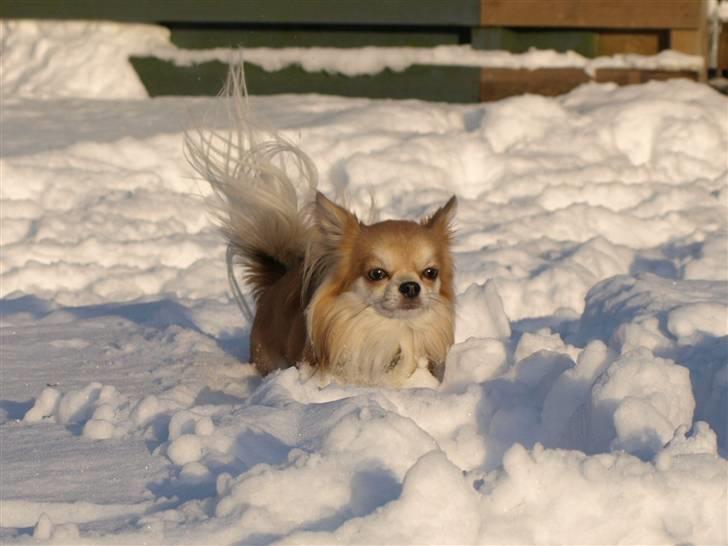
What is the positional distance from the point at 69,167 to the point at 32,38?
3080 millimetres

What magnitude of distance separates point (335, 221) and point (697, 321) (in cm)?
131

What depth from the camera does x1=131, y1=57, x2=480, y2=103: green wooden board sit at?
29.2ft

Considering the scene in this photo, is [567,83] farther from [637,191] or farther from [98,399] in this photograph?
[98,399]

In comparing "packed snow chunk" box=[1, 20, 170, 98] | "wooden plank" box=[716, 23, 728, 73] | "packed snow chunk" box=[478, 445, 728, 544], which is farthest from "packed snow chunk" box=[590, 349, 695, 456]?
"packed snow chunk" box=[1, 20, 170, 98]

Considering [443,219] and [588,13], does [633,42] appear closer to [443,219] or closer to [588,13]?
[588,13]

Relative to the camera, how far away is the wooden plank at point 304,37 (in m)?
9.05

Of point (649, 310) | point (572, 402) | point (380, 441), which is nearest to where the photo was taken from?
point (380, 441)

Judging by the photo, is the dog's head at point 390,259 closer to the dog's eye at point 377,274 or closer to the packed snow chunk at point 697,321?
the dog's eye at point 377,274

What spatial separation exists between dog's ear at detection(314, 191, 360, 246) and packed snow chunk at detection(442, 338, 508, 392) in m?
0.59

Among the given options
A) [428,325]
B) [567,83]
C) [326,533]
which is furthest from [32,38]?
[326,533]

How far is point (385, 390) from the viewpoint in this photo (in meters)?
3.89

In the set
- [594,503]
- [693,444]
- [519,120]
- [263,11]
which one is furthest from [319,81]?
[594,503]

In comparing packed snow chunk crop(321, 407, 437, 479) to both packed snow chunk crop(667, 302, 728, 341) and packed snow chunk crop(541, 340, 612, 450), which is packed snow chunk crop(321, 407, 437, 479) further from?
packed snow chunk crop(667, 302, 728, 341)

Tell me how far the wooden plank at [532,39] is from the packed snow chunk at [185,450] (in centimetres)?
615
